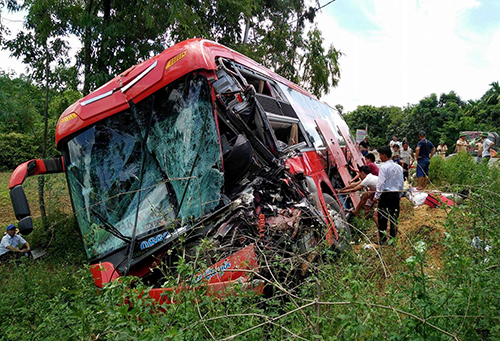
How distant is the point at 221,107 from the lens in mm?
3639

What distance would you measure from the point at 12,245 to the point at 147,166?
5.14 m

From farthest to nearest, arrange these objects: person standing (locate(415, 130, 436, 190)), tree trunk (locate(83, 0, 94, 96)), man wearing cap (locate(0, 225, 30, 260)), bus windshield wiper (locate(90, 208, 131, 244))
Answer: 1. person standing (locate(415, 130, 436, 190))
2. tree trunk (locate(83, 0, 94, 96))
3. man wearing cap (locate(0, 225, 30, 260))
4. bus windshield wiper (locate(90, 208, 131, 244))

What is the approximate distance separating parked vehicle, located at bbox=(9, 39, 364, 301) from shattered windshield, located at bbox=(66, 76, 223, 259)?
0.4 inches

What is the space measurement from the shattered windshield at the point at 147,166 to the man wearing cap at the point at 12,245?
4080 mm

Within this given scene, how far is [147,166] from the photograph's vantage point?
3730 millimetres

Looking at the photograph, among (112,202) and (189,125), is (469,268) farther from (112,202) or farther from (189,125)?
(112,202)

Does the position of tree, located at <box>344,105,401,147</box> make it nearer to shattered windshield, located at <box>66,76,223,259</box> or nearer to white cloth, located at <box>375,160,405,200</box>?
white cloth, located at <box>375,160,405,200</box>

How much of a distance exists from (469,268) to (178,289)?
177 cm

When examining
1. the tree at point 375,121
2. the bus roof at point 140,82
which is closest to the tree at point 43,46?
the bus roof at point 140,82

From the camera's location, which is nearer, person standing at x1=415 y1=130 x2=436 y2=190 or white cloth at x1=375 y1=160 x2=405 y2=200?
white cloth at x1=375 y1=160 x2=405 y2=200

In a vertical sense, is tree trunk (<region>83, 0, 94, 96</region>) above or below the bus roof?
above

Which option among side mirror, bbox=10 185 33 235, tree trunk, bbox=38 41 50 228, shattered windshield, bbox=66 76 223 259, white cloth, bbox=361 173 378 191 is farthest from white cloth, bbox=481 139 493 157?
tree trunk, bbox=38 41 50 228

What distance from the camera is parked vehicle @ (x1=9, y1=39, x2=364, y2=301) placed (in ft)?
10.8

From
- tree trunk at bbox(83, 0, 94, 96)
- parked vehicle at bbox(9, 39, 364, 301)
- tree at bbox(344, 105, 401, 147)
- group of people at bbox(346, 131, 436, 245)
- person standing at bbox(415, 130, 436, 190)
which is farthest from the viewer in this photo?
tree at bbox(344, 105, 401, 147)
